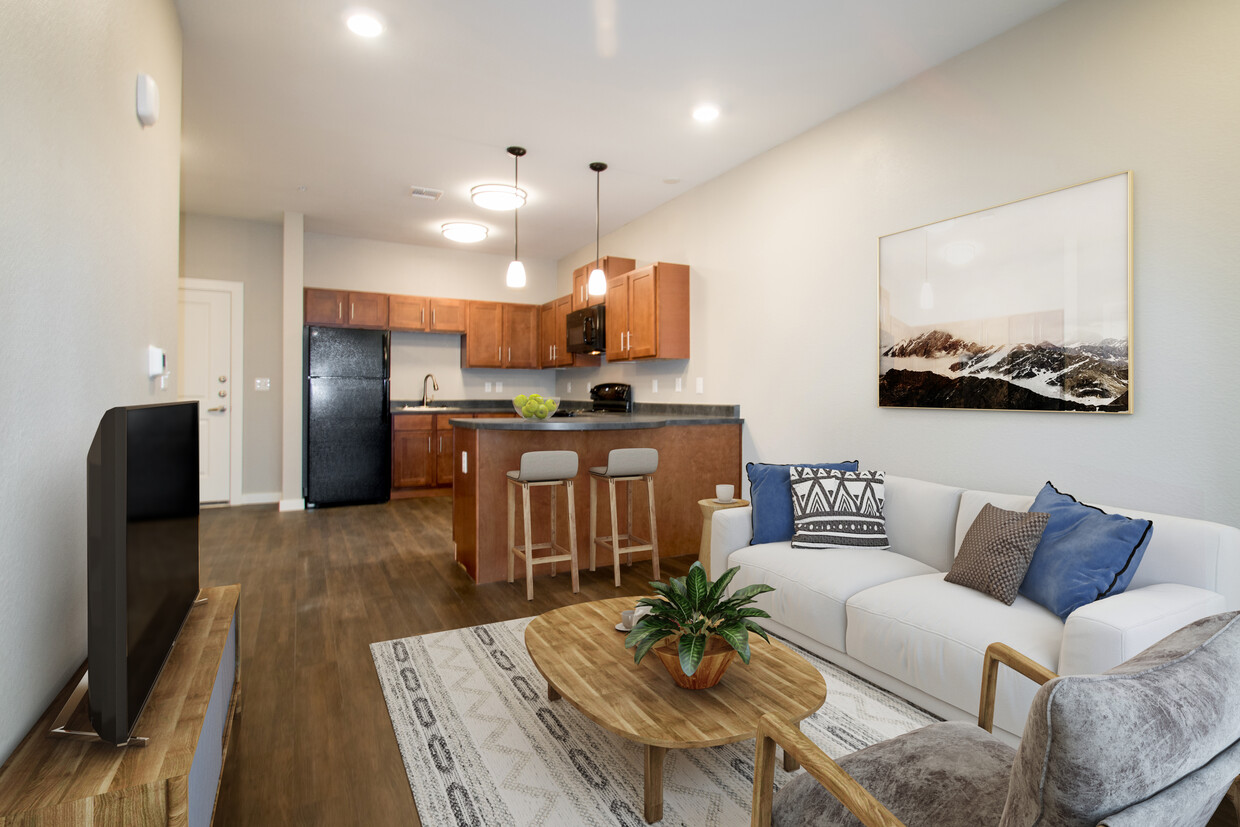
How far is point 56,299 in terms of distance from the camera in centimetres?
123

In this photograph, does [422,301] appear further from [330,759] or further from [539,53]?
[330,759]

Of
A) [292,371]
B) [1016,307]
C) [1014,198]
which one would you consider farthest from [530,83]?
[292,371]

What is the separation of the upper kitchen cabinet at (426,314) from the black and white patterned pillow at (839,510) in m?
5.05

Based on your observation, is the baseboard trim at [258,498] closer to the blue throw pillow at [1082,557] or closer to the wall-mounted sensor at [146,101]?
the wall-mounted sensor at [146,101]

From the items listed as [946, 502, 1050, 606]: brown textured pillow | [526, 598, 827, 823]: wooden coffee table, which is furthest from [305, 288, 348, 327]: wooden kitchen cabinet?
[946, 502, 1050, 606]: brown textured pillow

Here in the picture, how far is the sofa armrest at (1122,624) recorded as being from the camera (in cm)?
165

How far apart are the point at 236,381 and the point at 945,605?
6386mm

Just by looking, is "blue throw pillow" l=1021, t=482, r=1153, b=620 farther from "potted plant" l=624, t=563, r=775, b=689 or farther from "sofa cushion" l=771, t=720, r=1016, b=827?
"potted plant" l=624, t=563, r=775, b=689

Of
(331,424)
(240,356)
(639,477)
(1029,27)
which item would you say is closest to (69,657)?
(639,477)

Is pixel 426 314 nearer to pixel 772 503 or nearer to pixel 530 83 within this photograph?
pixel 530 83

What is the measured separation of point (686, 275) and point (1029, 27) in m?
2.75

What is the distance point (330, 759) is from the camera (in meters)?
1.92

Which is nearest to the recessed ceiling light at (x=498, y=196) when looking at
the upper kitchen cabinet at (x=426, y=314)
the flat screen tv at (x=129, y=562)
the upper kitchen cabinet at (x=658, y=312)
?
the upper kitchen cabinet at (x=658, y=312)

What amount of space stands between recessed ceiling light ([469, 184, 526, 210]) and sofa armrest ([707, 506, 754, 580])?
10.6 feet
